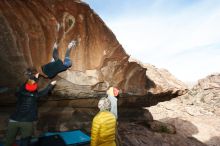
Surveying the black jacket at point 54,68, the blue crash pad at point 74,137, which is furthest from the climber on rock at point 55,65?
the blue crash pad at point 74,137

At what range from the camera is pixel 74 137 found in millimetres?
7441

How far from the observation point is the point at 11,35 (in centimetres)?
686

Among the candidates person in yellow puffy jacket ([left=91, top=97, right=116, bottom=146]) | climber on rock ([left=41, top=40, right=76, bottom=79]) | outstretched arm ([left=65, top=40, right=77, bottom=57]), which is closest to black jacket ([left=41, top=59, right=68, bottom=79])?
climber on rock ([left=41, top=40, right=76, bottom=79])

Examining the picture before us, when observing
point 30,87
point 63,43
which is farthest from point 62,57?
point 30,87

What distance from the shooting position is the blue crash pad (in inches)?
274

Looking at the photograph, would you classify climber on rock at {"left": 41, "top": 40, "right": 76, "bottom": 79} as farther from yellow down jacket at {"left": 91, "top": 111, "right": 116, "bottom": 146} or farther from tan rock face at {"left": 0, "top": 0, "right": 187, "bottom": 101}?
yellow down jacket at {"left": 91, "top": 111, "right": 116, "bottom": 146}

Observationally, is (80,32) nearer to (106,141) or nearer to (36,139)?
(36,139)

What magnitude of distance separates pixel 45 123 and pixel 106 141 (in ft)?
13.7

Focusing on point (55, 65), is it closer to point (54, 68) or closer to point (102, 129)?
point (54, 68)

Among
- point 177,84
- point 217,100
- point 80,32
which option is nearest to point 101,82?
point 80,32

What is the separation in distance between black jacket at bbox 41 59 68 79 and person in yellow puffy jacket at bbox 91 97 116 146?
9.02 ft

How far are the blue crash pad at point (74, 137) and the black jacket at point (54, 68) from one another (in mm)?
1892

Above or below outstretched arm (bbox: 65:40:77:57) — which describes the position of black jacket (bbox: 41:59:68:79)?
below

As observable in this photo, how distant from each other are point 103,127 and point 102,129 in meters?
0.04
